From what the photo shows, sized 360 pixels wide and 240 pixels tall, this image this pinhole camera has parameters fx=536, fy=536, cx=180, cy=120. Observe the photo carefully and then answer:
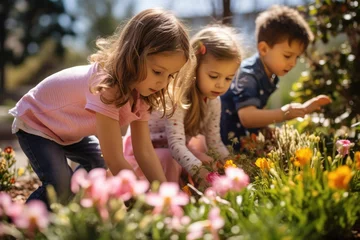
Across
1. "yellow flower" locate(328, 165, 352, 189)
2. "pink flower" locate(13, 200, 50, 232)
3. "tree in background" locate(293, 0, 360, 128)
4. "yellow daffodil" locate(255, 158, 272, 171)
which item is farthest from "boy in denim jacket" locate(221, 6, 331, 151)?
"pink flower" locate(13, 200, 50, 232)

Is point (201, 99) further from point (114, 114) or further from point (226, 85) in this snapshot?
point (114, 114)

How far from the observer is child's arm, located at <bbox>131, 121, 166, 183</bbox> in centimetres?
287

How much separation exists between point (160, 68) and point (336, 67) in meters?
2.41

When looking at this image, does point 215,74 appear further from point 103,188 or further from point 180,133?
point 103,188

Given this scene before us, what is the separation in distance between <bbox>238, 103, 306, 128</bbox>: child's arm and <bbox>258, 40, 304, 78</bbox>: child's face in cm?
34

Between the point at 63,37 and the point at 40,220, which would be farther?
the point at 63,37

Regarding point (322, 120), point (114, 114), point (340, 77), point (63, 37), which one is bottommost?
point (63, 37)

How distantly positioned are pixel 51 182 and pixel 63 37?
2181cm

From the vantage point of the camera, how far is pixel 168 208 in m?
1.73

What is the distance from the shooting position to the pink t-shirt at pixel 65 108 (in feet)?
9.33

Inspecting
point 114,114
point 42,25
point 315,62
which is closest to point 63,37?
point 42,25

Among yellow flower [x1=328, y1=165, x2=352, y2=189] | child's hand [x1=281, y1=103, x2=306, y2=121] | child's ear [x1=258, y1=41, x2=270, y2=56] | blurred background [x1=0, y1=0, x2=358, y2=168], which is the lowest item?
blurred background [x1=0, y1=0, x2=358, y2=168]

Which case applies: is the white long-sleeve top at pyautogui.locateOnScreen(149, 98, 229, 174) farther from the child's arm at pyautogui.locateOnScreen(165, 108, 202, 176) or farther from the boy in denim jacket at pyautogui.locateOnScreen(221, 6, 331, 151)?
the boy in denim jacket at pyautogui.locateOnScreen(221, 6, 331, 151)

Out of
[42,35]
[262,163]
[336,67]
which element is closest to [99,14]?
[42,35]
